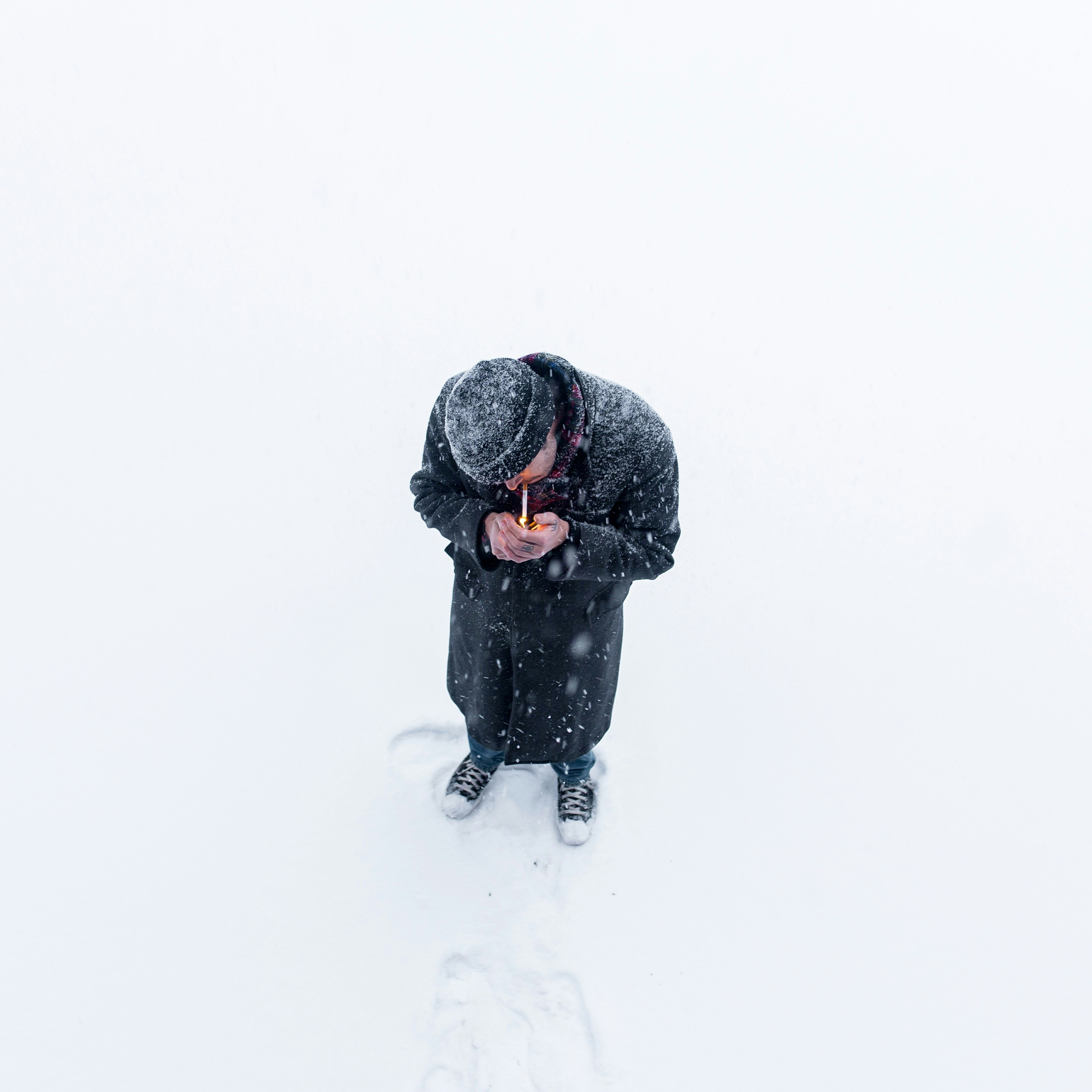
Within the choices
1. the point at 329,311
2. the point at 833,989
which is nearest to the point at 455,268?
the point at 329,311

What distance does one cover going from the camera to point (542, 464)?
1742mm

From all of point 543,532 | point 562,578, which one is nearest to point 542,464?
point 543,532

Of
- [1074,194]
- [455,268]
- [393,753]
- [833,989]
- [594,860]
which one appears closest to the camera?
[833,989]

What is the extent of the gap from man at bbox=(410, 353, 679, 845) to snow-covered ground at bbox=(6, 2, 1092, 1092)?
2.42ft

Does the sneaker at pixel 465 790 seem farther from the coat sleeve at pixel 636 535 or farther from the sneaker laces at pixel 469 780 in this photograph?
the coat sleeve at pixel 636 535

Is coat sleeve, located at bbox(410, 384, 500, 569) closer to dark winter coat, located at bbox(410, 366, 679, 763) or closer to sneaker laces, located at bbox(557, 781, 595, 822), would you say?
dark winter coat, located at bbox(410, 366, 679, 763)

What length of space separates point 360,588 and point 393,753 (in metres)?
1.02

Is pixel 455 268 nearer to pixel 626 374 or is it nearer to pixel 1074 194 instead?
pixel 626 374

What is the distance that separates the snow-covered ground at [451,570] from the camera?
2342 mm

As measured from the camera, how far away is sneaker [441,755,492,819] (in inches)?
108

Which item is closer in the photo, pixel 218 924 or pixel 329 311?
pixel 218 924

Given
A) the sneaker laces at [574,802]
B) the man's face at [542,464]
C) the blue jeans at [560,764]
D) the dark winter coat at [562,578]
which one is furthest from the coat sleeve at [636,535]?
the sneaker laces at [574,802]

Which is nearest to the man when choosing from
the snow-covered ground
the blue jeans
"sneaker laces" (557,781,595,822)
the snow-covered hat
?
the snow-covered hat

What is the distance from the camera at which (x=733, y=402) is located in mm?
5402
